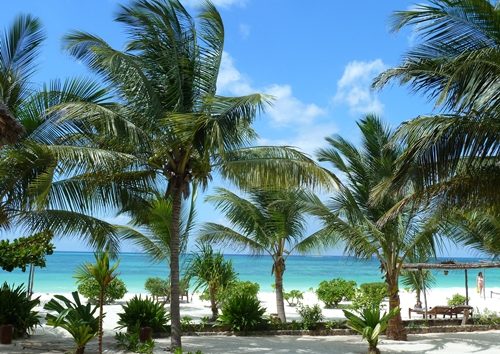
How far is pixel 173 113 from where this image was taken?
10.3m

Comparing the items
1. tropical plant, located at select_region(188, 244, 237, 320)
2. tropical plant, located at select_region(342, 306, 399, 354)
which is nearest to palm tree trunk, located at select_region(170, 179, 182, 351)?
tropical plant, located at select_region(342, 306, 399, 354)

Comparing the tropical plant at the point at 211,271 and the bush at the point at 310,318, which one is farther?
the tropical plant at the point at 211,271

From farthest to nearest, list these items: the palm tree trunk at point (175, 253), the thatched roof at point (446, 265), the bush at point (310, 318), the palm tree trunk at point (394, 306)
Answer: the thatched roof at point (446, 265) → the bush at point (310, 318) → the palm tree trunk at point (394, 306) → the palm tree trunk at point (175, 253)

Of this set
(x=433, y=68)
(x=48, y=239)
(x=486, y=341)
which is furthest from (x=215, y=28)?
(x=486, y=341)

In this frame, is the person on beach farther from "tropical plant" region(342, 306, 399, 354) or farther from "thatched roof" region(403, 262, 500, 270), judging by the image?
"tropical plant" region(342, 306, 399, 354)

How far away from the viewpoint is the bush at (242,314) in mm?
13961

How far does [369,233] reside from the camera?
13430 millimetres

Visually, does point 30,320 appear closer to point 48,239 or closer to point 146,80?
point 48,239

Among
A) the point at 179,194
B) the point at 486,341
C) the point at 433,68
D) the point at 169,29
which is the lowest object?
the point at 486,341

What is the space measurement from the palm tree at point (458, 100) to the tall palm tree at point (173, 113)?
314cm

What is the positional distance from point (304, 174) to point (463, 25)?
14.4 ft

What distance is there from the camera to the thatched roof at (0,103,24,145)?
21.7ft

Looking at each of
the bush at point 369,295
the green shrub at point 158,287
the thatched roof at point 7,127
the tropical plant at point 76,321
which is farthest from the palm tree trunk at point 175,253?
the green shrub at point 158,287

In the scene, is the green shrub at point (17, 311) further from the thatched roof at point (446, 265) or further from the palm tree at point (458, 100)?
the thatched roof at point (446, 265)
